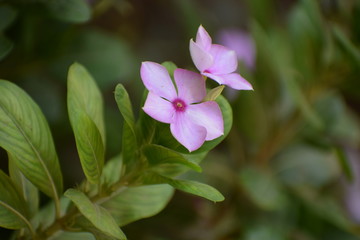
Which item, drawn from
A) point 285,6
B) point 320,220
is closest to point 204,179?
point 320,220

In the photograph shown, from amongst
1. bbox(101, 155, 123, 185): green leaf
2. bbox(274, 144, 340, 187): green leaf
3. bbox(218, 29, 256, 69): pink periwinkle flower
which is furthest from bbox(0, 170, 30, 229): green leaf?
bbox(218, 29, 256, 69): pink periwinkle flower

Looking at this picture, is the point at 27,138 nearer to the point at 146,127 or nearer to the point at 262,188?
the point at 146,127

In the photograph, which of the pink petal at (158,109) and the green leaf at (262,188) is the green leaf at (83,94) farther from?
the green leaf at (262,188)

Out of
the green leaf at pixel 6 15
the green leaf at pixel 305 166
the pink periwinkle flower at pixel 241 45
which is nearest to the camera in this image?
the green leaf at pixel 6 15

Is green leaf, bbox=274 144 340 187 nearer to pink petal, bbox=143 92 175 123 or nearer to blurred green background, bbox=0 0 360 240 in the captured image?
blurred green background, bbox=0 0 360 240

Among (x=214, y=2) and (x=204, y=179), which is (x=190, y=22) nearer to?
(x=204, y=179)

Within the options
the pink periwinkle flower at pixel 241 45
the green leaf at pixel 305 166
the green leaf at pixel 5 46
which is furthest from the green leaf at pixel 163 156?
the pink periwinkle flower at pixel 241 45
